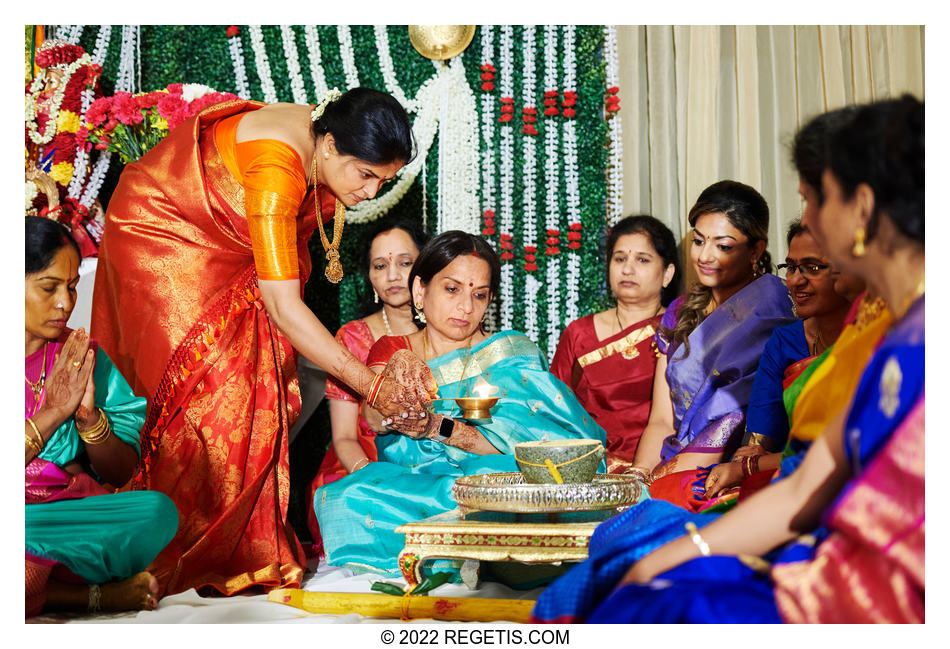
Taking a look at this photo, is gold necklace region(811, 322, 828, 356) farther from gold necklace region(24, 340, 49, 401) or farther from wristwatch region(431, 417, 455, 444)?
gold necklace region(24, 340, 49, 401)

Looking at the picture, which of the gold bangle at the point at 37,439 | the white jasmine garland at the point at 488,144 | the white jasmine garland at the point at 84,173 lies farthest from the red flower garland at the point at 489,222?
the gold bangle at the point at 37,439

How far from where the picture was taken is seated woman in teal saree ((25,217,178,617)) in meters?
2.50

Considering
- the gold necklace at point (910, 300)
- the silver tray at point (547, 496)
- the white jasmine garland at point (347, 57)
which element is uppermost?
the white jasmine garland at point (347, 57)

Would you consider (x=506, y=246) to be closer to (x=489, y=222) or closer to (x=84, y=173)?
(x=489, y=222)

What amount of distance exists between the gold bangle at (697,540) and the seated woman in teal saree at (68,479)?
1726mm

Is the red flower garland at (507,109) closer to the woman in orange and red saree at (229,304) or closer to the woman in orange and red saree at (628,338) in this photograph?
the woman in orange and red saree at (628,338)

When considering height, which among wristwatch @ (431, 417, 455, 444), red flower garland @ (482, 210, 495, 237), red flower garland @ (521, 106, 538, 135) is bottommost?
wristwatch @ (431, 417, 455, 444)

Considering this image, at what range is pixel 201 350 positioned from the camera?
3131 millimetres

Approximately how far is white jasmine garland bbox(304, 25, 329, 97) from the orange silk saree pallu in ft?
5.45

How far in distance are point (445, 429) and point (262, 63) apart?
8.83ft

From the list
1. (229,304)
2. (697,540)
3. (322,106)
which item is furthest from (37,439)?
(697,540)

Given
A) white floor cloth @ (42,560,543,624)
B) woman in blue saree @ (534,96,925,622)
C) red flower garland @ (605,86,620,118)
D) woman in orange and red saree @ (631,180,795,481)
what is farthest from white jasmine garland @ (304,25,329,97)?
woman in blue saree @ (534,96,925,622)

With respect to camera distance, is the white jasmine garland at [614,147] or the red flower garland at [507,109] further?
the red flower garland at [507,109]

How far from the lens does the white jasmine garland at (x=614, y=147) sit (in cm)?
471
